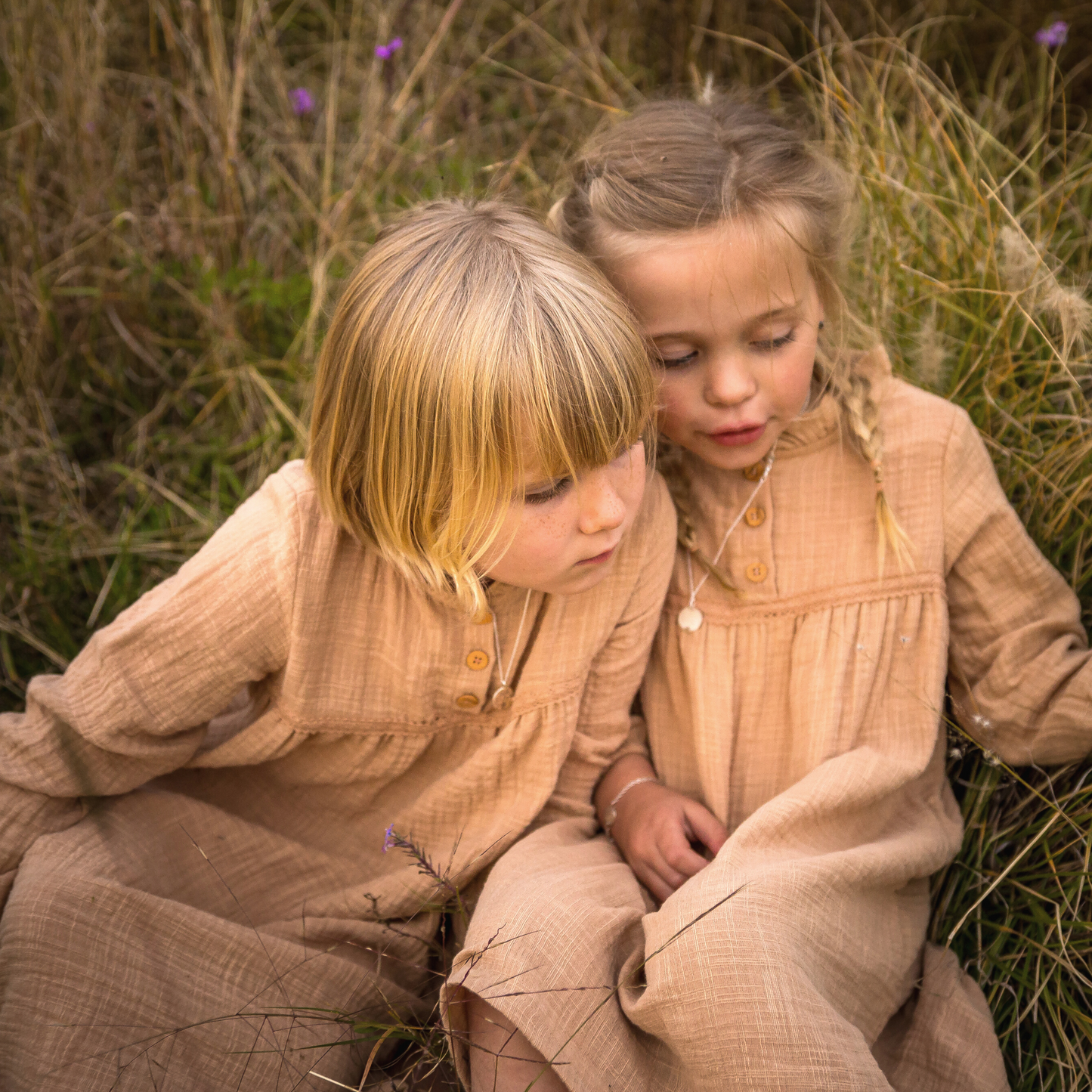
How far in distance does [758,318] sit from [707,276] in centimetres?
11

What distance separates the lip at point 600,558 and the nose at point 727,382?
314 millimetres

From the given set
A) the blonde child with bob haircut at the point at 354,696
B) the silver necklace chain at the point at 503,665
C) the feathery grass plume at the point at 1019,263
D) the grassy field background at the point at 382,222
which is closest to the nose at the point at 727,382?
the blonde child with bob haircut at the point at 354,696

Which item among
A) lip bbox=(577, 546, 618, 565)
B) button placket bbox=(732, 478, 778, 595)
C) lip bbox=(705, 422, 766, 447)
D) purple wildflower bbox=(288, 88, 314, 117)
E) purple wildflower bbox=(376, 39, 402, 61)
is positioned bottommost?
button placket bbox=(732, 478, 778, 595)

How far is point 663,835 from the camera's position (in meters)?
1.89

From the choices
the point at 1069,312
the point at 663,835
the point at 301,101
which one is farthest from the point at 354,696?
the point at 301,101

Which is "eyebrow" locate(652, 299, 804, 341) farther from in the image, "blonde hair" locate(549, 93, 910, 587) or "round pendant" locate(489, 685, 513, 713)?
"round pendant" locate(489, 685, 513, 713)

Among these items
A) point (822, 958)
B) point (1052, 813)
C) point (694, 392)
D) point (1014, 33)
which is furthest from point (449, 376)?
point (1014, 33)

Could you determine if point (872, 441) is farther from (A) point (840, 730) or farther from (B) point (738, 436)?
(A) point (840, 730)

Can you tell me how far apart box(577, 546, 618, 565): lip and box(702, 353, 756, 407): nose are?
31 cm

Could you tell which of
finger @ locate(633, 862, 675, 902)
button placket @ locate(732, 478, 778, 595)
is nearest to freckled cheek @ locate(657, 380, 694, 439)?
button placket @ locate(732, 478, 778, 595)

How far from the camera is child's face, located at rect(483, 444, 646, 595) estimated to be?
5.20 ft

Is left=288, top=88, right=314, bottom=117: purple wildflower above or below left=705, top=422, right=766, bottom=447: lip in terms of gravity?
above

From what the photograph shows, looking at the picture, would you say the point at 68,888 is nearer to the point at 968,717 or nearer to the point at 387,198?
the point at 968,717

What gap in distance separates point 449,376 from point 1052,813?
1383mm
